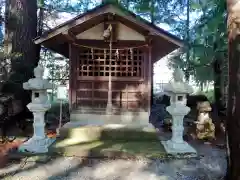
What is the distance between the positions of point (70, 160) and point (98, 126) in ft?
6.08

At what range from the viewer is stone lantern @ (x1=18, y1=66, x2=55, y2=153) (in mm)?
6152

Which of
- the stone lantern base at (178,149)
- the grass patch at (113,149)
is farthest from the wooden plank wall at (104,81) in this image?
the stone lantern base at (178,149)

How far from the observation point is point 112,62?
832 cm

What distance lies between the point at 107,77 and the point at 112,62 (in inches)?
21.7

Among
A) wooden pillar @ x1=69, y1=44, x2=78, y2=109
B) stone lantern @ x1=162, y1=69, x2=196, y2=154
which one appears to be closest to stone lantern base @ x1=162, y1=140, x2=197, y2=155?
stone lantern @ x1=162, y1=69, x2=196, y2=154

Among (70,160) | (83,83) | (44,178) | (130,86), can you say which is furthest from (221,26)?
(44,178)

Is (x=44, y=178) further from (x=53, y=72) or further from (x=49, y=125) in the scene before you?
(x=53, y=72)

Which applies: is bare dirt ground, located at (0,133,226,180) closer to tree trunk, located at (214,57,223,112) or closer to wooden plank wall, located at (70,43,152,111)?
wooden plank wall, located at (70,43,152,111)

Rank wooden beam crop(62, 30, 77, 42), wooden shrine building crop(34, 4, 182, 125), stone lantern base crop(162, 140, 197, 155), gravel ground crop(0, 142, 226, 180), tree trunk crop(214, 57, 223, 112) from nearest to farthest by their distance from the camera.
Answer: gravel ground crop(0, 142, 226, 180), stone lantern base crop(162, 140, 197, 155), wooden beam crop(62, 30, 77, 42), wooden shrine building crop(34, 4, 182, 125), tree trunk crop(214, 57, 223, 112)

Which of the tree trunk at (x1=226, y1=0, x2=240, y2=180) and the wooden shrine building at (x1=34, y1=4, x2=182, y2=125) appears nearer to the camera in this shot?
the tree trunk at (x1=226, y1=0, x2=240, y2=180)

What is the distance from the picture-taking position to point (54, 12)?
12375mm

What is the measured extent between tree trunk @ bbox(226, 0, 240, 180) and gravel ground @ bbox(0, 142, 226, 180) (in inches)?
43.8

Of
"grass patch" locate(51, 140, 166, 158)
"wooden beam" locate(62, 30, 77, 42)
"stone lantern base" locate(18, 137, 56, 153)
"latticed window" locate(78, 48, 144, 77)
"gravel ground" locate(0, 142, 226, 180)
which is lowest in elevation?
"gravel ground" locate(0, 142, 226, 180)

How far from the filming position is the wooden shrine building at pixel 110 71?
315 inches
